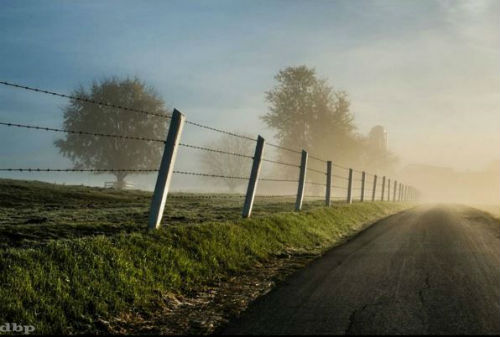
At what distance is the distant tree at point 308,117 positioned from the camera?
41.2 metres

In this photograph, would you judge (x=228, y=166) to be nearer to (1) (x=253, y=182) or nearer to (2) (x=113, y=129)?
(2) (x=113, y=129)

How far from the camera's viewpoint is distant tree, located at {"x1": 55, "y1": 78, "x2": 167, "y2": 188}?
38531mm

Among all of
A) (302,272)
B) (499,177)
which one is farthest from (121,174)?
(499,177)

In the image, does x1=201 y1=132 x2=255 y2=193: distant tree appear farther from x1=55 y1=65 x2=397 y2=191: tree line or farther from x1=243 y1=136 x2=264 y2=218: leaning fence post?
x1=243 y1=136 x2=264 y2=218: leaning fence post

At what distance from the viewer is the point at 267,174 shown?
58.3m

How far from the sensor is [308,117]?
41031mm

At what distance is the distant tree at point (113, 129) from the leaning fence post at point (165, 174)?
33.4 meters

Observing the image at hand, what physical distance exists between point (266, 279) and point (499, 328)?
2623 millimetres

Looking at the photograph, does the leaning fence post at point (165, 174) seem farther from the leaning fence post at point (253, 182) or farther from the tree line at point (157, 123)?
the tree line at point (157, 123)

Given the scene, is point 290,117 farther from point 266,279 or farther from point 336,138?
point 266,279

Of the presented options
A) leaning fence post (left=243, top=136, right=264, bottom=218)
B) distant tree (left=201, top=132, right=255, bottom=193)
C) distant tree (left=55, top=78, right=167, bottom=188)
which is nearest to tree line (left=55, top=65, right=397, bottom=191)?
distant tree (left=55, top=78, right=167, bottom=188)

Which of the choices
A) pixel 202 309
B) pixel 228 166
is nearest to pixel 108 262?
pixel 202 309

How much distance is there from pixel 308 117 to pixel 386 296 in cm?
3784

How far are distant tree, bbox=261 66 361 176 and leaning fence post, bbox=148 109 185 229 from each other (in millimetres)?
35140
